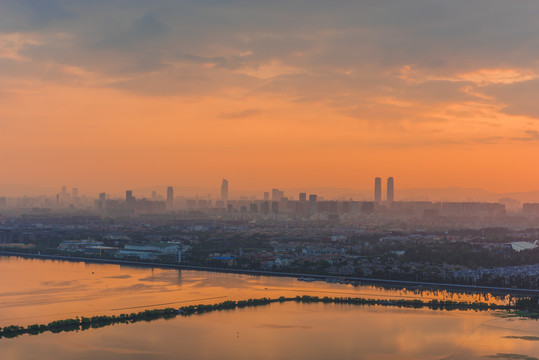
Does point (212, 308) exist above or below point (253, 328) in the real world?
above

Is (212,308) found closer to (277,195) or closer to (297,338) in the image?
(297,338)

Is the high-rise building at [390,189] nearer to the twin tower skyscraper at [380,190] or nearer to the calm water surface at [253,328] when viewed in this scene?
the twin tower skyscraper at [380,190]

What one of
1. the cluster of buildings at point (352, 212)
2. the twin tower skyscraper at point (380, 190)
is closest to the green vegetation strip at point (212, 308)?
the cluster of buildings at point (352, 212)

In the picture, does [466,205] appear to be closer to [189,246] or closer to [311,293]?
[189,246]

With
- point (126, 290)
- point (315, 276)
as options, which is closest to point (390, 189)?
point (315, 276)

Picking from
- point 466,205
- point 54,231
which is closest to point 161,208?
point 466,205
